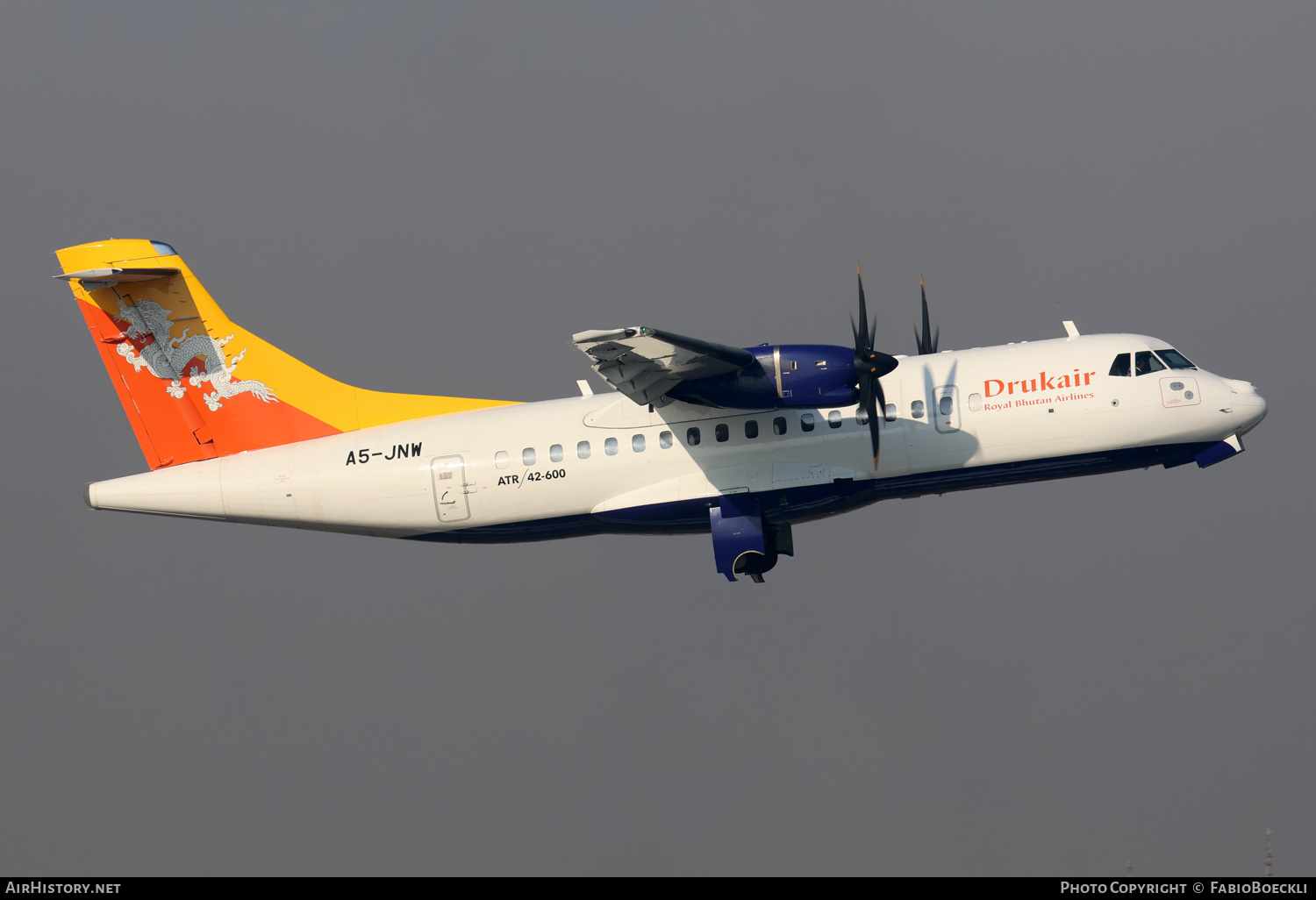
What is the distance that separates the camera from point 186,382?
23031 millimetres

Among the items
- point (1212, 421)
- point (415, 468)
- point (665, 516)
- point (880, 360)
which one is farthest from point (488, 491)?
point (1212, 421)

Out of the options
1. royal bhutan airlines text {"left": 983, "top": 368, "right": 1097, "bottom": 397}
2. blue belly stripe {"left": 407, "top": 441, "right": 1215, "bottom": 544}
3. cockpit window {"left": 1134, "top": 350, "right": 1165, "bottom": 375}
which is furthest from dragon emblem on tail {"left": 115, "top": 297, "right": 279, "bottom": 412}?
cockpit window {"left": 1134, "top": 350, "right": 1165, "bottom": 375}

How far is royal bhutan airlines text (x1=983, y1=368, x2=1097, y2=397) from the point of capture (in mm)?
20719

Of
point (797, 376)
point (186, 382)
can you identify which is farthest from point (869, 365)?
point (186, 382)

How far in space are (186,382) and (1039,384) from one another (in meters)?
14.4

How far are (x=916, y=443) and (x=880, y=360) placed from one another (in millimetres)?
1738

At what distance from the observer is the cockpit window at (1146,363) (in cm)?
2086

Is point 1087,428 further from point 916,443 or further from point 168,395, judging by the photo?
point 168,395

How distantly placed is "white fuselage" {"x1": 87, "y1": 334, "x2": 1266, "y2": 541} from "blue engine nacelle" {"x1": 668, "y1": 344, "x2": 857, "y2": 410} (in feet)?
4.68

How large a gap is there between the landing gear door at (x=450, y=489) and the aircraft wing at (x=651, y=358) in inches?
131

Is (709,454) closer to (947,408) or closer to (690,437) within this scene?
(690,437)

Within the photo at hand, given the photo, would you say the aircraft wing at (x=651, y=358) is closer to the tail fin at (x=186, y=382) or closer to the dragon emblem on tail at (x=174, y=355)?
the tail fin at (x=186, y=382)

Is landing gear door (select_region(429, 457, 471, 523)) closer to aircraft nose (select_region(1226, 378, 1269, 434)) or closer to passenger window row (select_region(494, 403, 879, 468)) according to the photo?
passenger window row (select_region(494, 403, 879, 468))
